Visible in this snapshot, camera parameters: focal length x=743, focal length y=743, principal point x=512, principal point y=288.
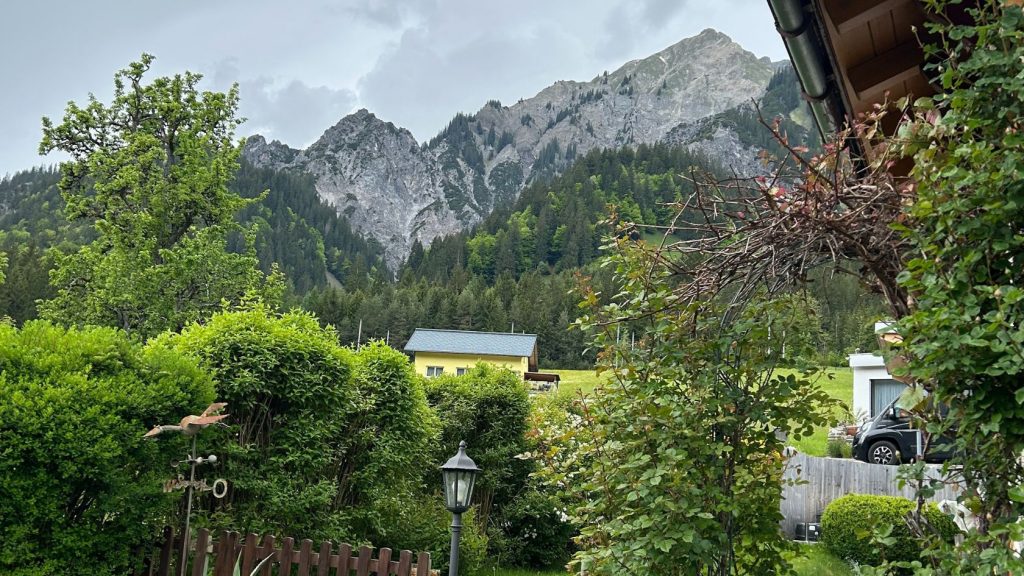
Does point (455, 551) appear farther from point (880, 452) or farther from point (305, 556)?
point (880, 452)

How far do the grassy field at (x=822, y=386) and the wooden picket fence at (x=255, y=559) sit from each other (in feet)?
6.82

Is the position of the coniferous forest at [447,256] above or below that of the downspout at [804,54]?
above

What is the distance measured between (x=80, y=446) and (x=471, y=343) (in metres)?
47.6

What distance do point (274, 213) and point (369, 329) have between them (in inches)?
2924

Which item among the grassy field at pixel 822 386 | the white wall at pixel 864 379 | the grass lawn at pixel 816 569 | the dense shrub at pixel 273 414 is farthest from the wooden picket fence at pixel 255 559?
the white wall at pixel 864 379

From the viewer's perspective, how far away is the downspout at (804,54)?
2.86 metres

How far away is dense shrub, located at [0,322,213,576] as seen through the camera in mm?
4520

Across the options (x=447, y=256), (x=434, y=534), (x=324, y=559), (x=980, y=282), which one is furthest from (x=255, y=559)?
(x=447, y=256)

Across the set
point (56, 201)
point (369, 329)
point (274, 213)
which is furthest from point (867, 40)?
point (274, 213)

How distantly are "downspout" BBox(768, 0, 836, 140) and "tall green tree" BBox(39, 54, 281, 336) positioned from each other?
17064 millimetres

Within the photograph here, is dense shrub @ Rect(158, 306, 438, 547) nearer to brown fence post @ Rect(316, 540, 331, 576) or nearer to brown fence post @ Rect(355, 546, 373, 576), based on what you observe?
brown fence post @ Rect(316, 540, 331, 576)

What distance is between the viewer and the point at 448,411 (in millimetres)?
10789

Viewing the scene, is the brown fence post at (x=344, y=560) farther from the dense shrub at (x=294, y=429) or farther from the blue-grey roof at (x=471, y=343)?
the blue-grey roof at (x=471, y=343)

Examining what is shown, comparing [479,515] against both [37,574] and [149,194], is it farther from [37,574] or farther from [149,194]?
[149,194]
